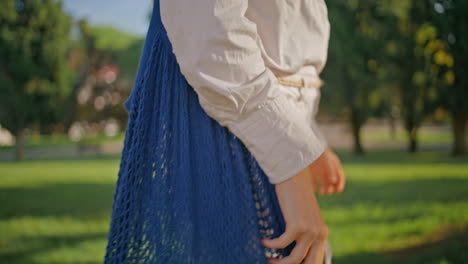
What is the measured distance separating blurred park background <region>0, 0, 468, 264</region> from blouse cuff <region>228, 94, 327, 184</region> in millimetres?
1923

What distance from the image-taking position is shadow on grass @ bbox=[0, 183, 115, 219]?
10.9 ft

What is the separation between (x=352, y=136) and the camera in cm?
611

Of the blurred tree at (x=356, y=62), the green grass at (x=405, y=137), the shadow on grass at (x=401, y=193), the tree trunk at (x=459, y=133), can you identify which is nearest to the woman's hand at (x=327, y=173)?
the shadow on grass at (x=401, y=193)

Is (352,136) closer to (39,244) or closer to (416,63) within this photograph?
(416,63)

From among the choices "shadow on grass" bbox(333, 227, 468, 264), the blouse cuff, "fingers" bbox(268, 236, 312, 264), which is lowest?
"shadow on grass" bbox(333, 227, 468, 264)

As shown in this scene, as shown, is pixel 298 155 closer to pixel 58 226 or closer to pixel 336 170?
pixel 336 170

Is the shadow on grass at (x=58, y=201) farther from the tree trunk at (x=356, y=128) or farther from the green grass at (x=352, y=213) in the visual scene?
the tree trunk at (x=356, y=128)

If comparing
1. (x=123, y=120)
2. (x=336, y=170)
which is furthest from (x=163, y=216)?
(x=123, y=120)

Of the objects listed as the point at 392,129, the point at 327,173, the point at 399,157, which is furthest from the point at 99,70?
the point at 327,173

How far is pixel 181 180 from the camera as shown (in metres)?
0.53

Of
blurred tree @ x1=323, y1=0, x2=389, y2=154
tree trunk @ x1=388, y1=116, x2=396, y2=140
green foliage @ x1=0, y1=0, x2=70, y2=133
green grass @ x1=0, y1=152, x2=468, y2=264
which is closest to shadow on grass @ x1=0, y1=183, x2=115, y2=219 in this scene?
green grass @ x1=0, y1=152, x2=468, y2=264

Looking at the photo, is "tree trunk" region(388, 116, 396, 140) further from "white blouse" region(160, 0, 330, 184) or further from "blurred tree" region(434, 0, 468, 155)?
"white blouse" region(160, 0, 330, 184)

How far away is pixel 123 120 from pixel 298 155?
8.54 meters

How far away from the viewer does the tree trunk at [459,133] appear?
4277 mm
